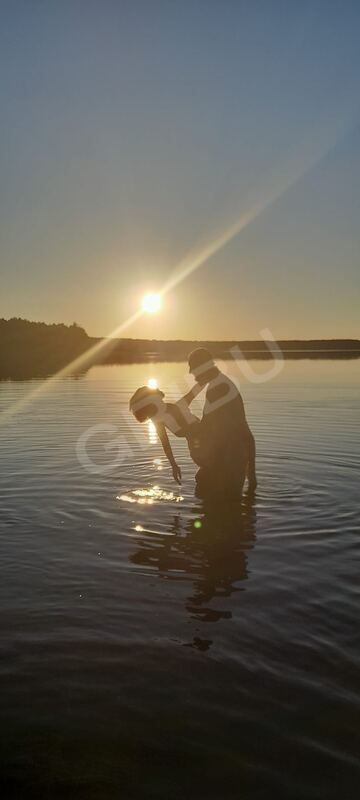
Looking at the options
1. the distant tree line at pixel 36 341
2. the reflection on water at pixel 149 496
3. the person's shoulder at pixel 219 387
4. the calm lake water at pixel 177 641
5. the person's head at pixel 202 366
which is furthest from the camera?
the distant tree line at pixel 36 341

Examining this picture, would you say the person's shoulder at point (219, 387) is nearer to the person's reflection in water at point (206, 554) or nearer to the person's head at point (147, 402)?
the person's head at point (147, 402)

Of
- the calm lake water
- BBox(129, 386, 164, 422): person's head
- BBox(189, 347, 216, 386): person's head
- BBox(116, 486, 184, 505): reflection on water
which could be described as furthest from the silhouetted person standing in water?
BBox(116, 486, 184, 505): reflection on water

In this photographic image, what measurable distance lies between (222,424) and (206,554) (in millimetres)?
3219

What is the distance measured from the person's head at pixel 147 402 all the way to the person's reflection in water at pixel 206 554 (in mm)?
1967

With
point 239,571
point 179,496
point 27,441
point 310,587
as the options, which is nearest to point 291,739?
point 310,587

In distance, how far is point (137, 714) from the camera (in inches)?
199

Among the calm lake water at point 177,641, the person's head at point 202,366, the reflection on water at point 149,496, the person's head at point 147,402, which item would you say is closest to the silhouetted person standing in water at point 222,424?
the person's head at point 202,366

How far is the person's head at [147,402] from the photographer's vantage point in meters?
11.5

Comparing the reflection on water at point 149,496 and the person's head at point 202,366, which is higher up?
the person's head at point 202,366

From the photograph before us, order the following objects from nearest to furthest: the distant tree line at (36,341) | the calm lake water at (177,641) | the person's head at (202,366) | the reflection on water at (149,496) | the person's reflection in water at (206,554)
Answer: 1. the calm lake water at (177,641)
2. the person's reflection in water at (206,554)
3. the person's head at (202,366)
4. the reflection on water at (149,496)
5. the distant tree line at (36,341)

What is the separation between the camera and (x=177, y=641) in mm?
6316

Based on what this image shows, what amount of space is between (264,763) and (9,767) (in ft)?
5.86

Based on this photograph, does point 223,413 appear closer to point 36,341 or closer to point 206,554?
point 206,554

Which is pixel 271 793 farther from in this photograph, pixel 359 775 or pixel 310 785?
pixel 359 775
